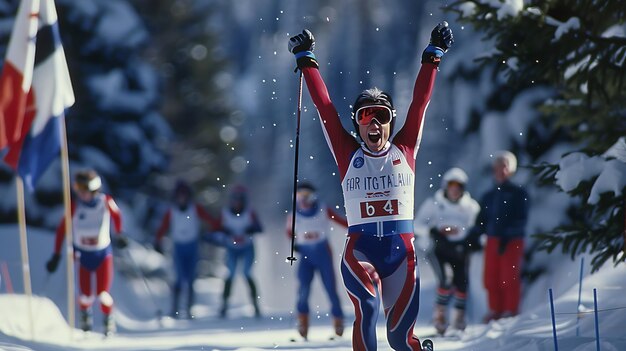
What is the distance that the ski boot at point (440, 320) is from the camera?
11070mm

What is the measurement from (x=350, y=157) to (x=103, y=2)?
16.6m

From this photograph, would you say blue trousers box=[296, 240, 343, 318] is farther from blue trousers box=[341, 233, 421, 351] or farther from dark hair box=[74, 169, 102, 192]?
blue trousers box=[341, 233, 421, 351]

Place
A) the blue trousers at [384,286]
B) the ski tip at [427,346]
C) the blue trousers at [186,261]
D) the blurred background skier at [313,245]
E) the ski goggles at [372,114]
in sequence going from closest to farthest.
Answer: the blue trousers at [384,286], the ski tip at [427,346], the ski goggles at [372,114], the blurred background skier at [313,245], the blue trousers at [186,261]

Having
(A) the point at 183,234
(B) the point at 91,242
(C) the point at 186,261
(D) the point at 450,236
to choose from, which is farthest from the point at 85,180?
(C) the point at 186,261

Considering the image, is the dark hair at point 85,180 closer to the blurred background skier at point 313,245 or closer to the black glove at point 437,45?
the blurred background skier at point 313,245

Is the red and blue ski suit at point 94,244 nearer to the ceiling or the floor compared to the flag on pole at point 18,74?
nearer to the floor

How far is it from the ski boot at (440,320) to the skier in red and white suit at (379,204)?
14.3ft

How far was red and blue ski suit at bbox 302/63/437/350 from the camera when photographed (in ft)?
21.8

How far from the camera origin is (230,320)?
1552 cm

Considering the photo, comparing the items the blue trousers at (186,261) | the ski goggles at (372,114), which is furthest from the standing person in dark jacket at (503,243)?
the blue trousers at (186,261)

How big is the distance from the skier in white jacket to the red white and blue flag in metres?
3.92

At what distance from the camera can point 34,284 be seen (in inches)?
591

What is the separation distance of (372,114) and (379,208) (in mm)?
595

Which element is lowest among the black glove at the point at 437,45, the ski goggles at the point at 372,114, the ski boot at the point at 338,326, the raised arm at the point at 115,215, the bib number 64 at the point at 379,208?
the ski boot at the point at 338,326
